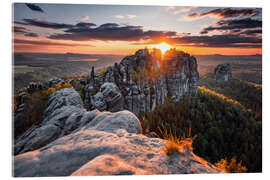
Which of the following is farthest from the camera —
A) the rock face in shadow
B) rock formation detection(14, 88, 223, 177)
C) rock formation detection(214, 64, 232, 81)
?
the rock face in shadow

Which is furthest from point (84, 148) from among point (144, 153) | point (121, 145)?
point (144, 153)

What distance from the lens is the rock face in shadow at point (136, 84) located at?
7941 mm

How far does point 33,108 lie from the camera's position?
5.93 metres

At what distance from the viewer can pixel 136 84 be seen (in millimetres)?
10750

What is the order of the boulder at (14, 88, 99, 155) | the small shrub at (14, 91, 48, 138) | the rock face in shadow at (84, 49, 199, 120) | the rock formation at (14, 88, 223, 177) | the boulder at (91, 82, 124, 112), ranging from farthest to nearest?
the rock face in shadow at (84, 49, 199, 120), the boulder at (91, 82, 124, 112), the small shrub at (14, 91, 48, 138), the boulder at (14, 88, 99, 155), the rock formation at (14, 88, 223, 177)

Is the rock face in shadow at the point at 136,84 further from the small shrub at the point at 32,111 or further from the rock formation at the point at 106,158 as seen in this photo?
the rock formation at the point at 106,158

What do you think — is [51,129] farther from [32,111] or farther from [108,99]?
[108,99]

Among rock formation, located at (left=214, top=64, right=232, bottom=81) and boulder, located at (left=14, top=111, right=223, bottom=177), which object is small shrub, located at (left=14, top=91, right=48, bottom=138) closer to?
boulder, located at (left=14, top=111, right=223, bottom=177)

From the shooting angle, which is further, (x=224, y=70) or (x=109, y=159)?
(x=224, y=70)

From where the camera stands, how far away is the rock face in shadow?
Result: 7.94m

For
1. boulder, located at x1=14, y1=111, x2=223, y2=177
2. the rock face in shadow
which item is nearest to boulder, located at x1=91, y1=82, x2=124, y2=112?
the rock face in shadow

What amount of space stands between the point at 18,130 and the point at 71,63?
3287 millimetres

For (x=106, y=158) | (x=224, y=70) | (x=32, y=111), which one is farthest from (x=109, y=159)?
(x=224, y=70)
